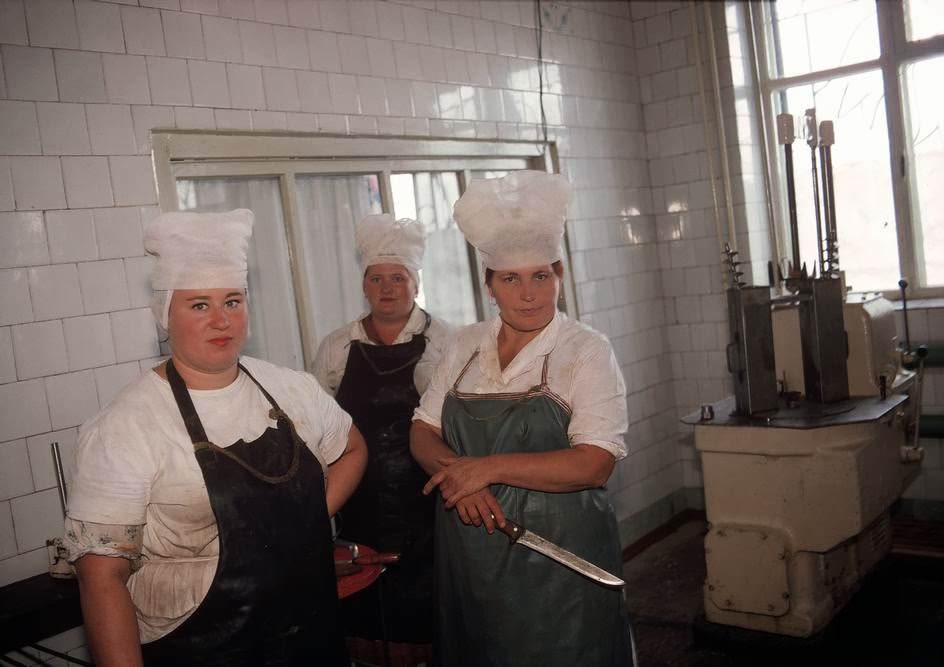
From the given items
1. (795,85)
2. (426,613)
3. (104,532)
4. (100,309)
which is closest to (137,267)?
(100,309)

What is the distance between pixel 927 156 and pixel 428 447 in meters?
3.99

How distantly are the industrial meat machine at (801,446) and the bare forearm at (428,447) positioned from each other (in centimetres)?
140

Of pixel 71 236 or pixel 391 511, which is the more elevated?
pixel 71 236

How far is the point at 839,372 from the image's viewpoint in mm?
3512

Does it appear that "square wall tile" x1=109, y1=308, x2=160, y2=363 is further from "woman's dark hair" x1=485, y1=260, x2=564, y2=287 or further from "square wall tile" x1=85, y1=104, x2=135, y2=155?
"woman's dark hair" x1=485, y1=260, x2=564, y2=287

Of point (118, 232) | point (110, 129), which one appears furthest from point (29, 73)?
point (118, 232)

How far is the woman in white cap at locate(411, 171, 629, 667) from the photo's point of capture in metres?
2.22

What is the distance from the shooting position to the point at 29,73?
2.73 metres

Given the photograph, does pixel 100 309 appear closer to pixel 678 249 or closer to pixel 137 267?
pixel 137 267

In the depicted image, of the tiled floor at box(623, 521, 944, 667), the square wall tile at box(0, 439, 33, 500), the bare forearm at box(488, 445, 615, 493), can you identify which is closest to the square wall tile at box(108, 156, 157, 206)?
the square wall tile at box(0, 439, 33, 500)

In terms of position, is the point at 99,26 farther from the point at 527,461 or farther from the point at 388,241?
the point at 527,461

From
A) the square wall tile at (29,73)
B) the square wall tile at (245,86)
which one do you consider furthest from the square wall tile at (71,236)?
the square wall tile at (245,86)

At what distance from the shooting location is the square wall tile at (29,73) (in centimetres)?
268

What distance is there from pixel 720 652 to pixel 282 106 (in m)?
2.95
